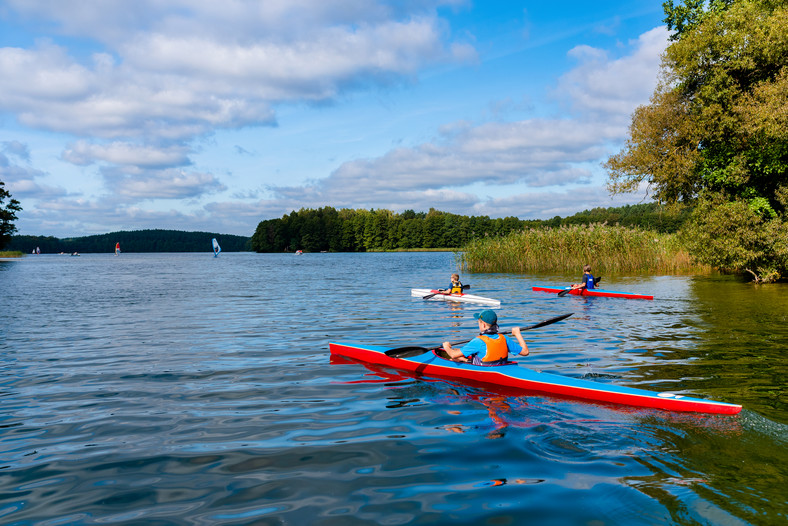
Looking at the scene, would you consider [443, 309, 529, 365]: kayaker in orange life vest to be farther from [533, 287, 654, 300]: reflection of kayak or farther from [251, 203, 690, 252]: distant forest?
[251, 203, 690, 252]: distant forest

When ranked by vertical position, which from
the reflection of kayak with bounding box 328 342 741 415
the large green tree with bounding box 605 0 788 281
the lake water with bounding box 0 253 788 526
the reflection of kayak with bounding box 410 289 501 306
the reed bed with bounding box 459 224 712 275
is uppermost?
the large green tree with bounding box 605 0 788 281

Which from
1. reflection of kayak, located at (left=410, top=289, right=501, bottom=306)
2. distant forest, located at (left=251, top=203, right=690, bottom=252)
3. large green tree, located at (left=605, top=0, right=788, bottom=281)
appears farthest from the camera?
distant forest, located at (left=251, top=203, right=690, bottom=252)

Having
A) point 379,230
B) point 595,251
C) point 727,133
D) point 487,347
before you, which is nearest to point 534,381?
point 487,347

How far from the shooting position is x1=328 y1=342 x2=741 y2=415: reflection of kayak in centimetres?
607

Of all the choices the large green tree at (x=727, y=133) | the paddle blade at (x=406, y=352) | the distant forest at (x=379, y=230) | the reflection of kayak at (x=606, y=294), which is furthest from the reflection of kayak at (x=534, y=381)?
the distant forest at (x=379, y=230)

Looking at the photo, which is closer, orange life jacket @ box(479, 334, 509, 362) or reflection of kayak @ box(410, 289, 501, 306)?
orange life jacket @ box(479, 334, 509, 362)

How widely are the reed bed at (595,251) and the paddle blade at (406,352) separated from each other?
23238mm

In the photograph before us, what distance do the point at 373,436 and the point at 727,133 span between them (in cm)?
2481

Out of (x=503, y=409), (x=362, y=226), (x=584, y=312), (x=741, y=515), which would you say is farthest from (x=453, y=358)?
(x=362, y=226)

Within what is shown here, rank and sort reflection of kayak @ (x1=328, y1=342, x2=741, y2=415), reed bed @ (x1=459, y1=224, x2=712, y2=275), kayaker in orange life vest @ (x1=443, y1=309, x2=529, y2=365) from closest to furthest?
reflection of kayak @ (x1=328, y1=342, x2=741, y2=415) → kayaker in orange life vest @ (x1=443, y1=309, x2=529, y2=365) → reed bed @ (x1=459, y1=224, x2=712, y2=275)

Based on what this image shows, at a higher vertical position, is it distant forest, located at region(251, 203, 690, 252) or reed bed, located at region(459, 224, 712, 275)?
distant forest, located at region(251, 203, 690, 252)

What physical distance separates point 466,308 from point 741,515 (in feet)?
45.3

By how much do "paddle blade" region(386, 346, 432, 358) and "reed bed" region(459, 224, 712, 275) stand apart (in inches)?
915

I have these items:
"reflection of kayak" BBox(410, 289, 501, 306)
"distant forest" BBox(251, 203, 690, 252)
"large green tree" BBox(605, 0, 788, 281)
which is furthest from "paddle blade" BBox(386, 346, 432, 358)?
"distant forest" BBox(251, 203, 690, 252)
